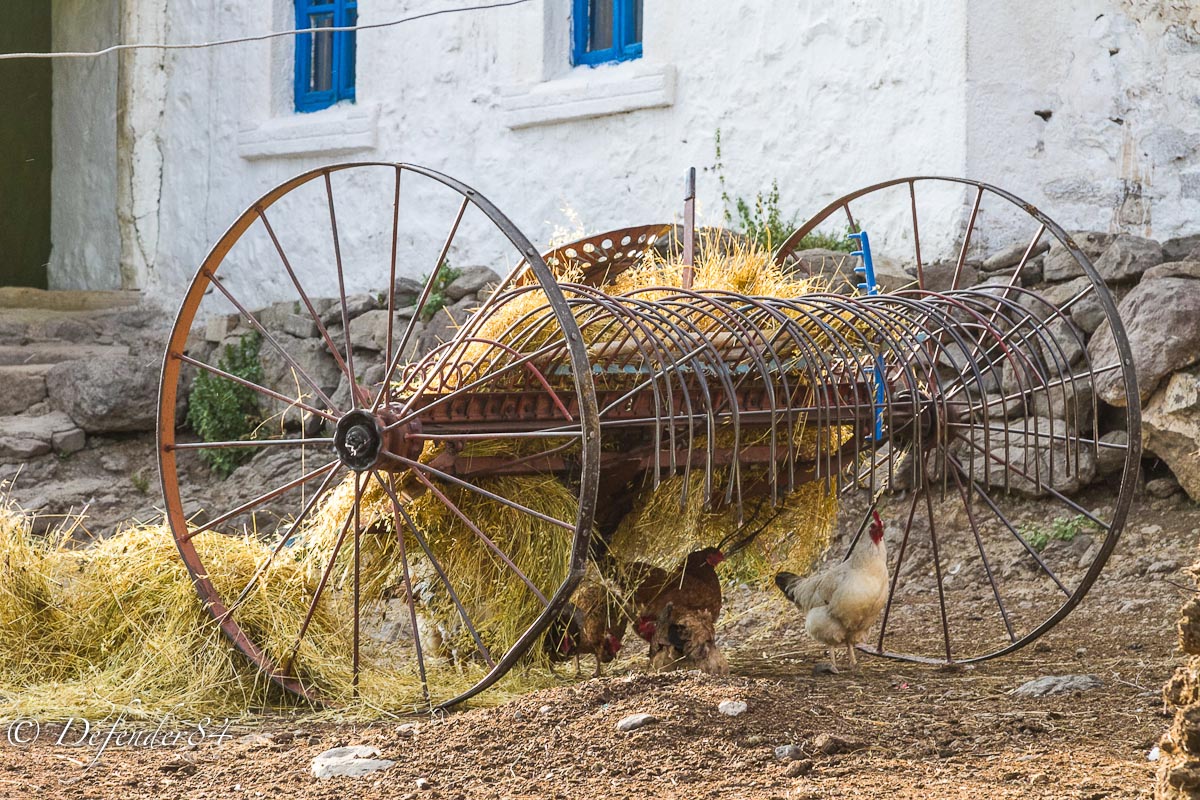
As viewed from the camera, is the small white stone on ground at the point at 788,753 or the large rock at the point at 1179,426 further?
the large rock at the point at 1179,426

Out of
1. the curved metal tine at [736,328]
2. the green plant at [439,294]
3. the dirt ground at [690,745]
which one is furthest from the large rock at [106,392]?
the curved metal tine at [736,328]

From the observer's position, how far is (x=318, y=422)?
332 inches

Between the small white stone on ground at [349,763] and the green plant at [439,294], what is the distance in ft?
15.4

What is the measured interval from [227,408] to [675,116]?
3432 millimetres

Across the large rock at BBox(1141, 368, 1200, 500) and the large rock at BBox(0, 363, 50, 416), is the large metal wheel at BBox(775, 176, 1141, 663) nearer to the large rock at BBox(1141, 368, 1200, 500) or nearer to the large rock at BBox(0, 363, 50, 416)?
the large rock at BBox(1141, 368, 1200, 500)

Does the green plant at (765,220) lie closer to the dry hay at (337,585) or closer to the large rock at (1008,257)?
the large rock at (1008,257)

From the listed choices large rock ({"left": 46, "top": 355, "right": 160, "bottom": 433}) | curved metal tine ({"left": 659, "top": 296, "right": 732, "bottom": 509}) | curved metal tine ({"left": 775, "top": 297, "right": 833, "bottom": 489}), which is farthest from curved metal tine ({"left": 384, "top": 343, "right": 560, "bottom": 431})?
large rock ({"left": 46, "top": 355, "right": 160, "bottom": 433})

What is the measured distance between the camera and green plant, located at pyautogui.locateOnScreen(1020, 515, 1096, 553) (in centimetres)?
624

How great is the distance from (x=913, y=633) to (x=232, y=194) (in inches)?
244

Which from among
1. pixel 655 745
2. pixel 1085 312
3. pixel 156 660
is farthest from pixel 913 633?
pixel 156 660

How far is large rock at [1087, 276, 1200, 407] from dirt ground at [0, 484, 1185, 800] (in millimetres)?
1787

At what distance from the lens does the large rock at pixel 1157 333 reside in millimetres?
6008

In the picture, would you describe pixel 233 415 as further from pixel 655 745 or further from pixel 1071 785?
pixel 1071 785

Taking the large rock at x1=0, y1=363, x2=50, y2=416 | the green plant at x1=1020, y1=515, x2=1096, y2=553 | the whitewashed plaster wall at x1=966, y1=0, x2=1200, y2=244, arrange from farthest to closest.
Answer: the large rock at x1=0, y1=363, x2=50, y2=416 < the whitewashed plaster wall at x1=966, y1=0, x2=1200, y2=244 < the green plant at x1=1020, y1=515, x2=1096, y2=553
